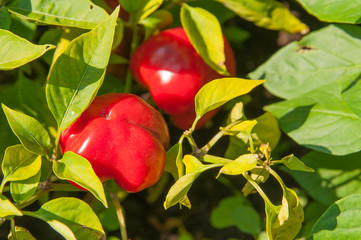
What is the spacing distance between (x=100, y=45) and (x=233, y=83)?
242mm

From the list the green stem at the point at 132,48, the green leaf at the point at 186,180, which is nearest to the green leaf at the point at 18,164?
the green leaf at the point at 186,180

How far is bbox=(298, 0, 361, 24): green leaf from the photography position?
98 centimetres

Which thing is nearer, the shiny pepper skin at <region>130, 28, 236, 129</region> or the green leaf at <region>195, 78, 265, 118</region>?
the green leaf at <region>195, 78, 265, 118</region>

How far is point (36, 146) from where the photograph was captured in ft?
2.77

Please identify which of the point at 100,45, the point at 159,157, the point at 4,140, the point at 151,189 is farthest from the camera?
the point at 151,189

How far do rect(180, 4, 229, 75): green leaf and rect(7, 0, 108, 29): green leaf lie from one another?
8.0 inches

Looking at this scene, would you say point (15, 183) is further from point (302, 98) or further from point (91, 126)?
point (302, 98)

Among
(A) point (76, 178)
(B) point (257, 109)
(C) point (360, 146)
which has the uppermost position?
(A) point (76, 178)

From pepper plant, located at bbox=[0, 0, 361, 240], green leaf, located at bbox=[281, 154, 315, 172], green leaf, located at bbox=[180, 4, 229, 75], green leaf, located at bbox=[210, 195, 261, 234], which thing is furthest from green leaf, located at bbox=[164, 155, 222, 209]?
green leaf, located at bbox=[210, 195, 261, 234]

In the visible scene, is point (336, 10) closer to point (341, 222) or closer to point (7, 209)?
point (341, 222)

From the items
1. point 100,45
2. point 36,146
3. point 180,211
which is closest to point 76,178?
point 36,146

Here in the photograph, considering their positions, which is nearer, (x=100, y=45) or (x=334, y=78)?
(x=100, y=45)

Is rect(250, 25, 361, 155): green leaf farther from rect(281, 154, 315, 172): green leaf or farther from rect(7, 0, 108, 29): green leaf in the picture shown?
rect(7, 0, 108, 29): green leaf

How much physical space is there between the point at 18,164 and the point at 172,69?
Answer: 1.29ft
